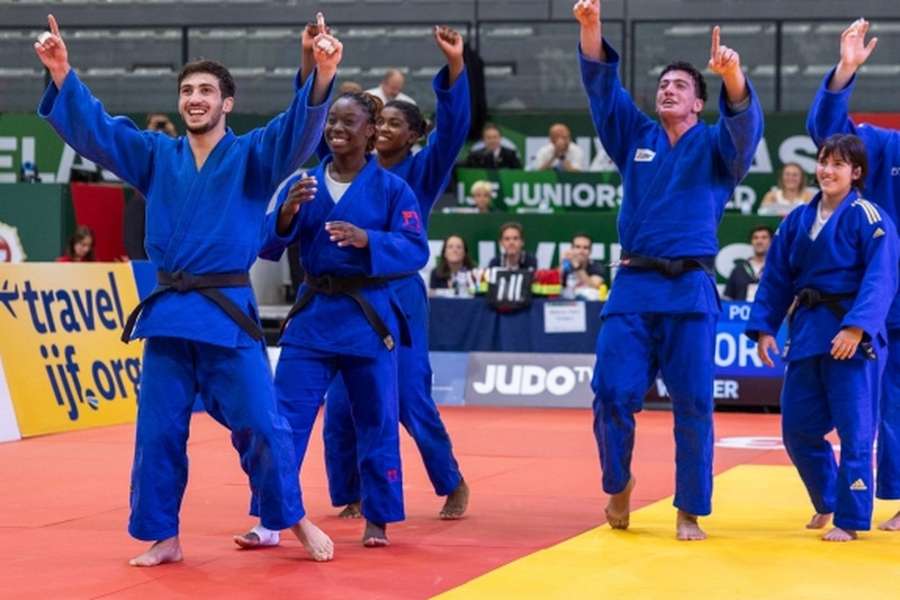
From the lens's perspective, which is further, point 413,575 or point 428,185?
point 428,185

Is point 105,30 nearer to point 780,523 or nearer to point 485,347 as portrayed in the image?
point 485,347

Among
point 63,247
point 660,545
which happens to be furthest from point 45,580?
point 63,247

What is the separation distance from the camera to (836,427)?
20.9 ft

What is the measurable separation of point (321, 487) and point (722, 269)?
7183mm

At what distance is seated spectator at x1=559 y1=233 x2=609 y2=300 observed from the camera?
1362 cm

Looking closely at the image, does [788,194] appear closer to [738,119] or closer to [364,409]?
[738,119]

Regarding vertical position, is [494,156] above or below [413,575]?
above

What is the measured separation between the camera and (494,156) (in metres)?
15.5

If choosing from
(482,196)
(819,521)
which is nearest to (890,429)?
(819,521)

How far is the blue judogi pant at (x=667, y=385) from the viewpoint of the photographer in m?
6.19

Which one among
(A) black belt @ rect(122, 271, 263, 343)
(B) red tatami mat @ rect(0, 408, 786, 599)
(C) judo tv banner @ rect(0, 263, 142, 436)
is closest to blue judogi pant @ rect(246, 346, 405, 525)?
(B) red tatami mat @ rect(0, 408, 786, 599)

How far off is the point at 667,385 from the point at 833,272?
83 cm

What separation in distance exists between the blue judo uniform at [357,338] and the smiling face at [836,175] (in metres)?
1.69

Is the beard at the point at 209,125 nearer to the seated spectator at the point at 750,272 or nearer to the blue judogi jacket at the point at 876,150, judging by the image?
the blue judogi jacket at the point at 876,150
